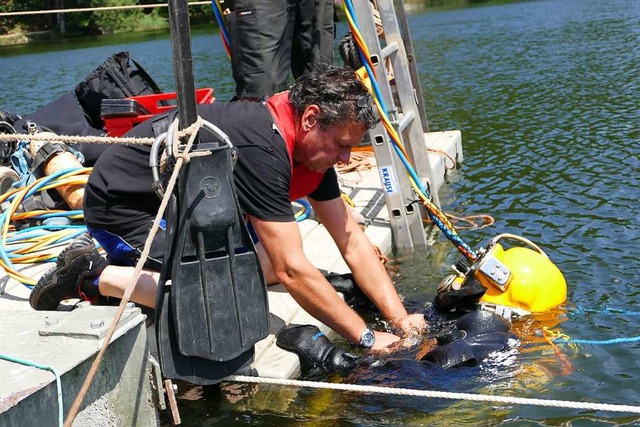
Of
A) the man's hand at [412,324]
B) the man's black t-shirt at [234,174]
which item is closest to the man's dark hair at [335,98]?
the man's black t-shirt at [234,174]

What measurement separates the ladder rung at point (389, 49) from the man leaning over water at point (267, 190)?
5.43 ft

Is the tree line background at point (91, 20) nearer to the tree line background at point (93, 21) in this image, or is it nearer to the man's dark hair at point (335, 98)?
the tree line background at point (93, 21)

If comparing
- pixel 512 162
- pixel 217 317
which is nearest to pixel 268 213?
pixel 217 317

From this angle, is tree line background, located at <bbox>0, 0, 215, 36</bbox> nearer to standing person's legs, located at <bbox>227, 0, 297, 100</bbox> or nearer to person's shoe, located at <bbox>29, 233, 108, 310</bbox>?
standing person's legs, located at <bbox>227, 0, 297, 100</bbox>

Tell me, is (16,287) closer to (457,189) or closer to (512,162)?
(457,189)

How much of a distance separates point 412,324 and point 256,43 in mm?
2124

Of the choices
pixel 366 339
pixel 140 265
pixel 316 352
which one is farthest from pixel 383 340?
pixel 140 265

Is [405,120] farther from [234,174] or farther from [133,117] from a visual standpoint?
[234,174]

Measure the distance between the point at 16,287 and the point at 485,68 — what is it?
1181 centimetres

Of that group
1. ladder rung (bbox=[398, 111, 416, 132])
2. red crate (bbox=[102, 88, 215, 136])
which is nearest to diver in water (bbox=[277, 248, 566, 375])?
ladder rung (bbox=[398, 111, 416, 132])

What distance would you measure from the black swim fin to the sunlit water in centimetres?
52

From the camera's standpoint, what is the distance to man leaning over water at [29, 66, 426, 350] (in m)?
3.28

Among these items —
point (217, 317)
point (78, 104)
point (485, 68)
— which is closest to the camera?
point (217, 317)

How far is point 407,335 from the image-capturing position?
3.86 metres
